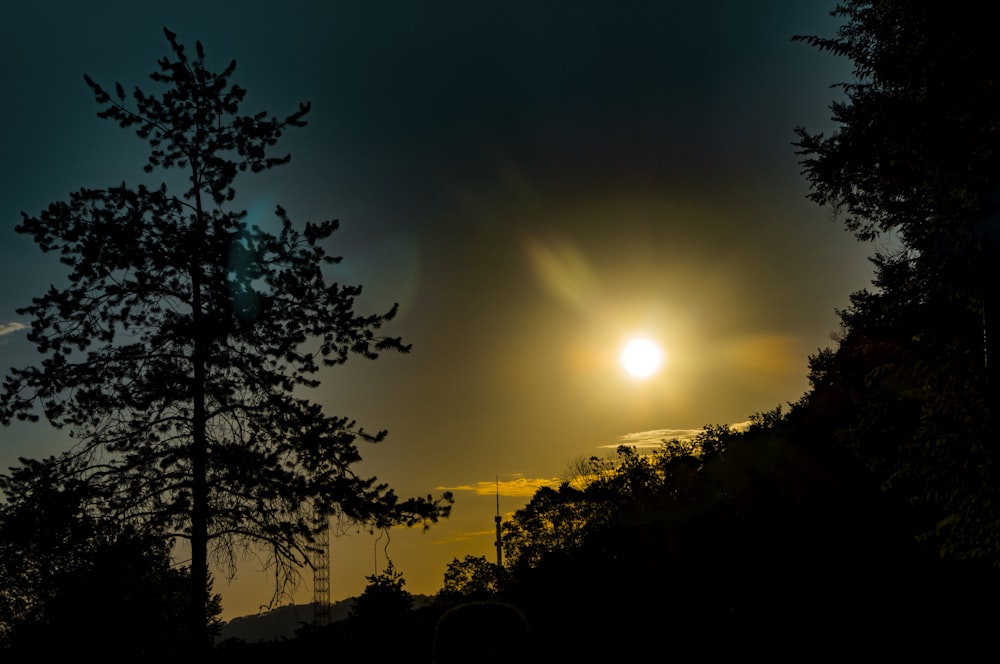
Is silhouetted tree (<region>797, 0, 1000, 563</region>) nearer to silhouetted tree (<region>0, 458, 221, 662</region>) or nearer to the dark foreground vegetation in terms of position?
the dark foreground vegetation

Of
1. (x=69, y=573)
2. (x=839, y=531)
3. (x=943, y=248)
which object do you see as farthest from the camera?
(x=839, y=531)

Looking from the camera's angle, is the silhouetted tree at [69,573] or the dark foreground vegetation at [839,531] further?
the silhouetted tree at [69,573]

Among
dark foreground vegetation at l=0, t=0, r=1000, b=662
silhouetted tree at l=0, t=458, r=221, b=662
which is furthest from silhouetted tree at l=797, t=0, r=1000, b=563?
silhouetted tree at l=0, t=458, r=221, b=662

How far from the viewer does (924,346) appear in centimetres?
1109

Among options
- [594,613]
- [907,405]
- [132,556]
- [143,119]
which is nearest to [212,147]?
[143,119]

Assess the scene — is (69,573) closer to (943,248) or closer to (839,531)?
(943,248)

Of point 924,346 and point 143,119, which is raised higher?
point 143,119

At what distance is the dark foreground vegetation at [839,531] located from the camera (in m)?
10.2

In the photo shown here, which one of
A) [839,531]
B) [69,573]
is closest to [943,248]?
[69,573]

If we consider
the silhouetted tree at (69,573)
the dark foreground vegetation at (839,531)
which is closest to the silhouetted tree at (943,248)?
the dark foreground vegetation at (839,531)

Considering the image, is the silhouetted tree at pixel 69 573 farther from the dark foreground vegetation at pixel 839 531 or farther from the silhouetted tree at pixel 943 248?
the silhouetted tree at pixel 943 248

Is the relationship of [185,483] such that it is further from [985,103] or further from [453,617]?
[985,103]

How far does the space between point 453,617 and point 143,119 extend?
44.8ft

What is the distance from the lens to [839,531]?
29203 mm
